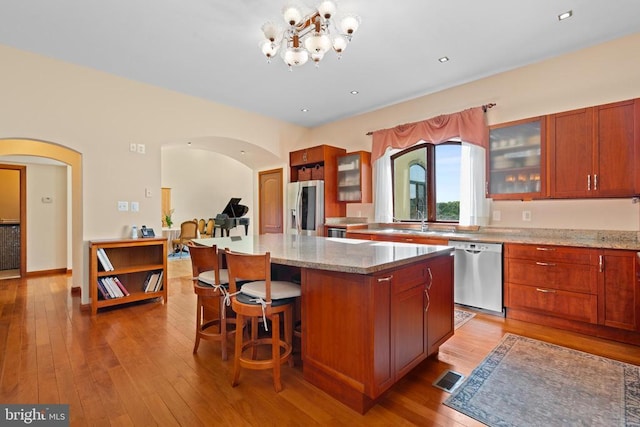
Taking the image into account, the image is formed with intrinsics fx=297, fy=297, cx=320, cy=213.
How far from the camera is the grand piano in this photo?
837cm

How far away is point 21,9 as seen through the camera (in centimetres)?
251

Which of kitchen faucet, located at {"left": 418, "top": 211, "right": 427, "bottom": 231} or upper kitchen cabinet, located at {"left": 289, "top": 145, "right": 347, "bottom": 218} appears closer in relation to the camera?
kitchen faucet, located at {"left": 418, "top": 211, "right": 427, "bottom": 231}

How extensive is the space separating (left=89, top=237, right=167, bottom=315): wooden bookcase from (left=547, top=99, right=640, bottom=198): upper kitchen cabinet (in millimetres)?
4589

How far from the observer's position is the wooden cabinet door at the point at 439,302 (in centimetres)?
212

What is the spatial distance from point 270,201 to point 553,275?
15.4 ft

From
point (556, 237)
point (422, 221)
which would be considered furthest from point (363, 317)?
point (422, 221)

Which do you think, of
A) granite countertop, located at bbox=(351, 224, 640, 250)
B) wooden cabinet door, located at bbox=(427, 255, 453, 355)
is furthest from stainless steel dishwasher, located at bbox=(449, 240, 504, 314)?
wooden cabinet door, located at bbox=(427, 255, 453, 355)

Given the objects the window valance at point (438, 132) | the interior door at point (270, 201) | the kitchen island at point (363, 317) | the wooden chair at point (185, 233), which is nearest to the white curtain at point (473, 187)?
the window valance at point (438, 132)

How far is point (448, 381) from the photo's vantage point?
2002 mm

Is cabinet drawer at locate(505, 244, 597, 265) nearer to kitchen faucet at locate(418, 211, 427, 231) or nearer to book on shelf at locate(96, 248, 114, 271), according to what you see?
kitchen faucet at locate(418, 211, 427, 231)

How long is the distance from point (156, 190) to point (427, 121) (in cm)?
391

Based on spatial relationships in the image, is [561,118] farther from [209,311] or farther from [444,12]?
[209,311]

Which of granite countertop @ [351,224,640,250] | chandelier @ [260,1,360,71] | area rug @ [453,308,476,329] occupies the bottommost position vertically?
area rug @ [453,308,476,329]

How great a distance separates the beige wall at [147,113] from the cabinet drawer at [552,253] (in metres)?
0.58
